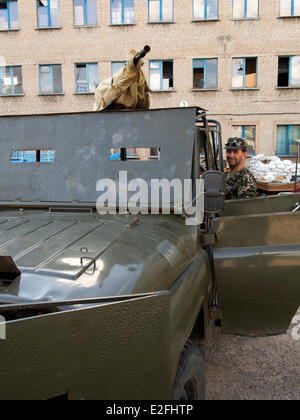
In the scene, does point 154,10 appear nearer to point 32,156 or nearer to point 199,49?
point 199,49

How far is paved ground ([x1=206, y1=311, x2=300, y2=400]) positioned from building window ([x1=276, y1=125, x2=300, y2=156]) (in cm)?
1707

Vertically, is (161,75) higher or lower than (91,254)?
higher

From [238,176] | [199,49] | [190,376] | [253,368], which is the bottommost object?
[253,368]

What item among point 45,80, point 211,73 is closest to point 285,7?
point 211,73

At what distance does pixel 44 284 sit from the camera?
4.84 ft

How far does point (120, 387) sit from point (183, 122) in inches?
75.1

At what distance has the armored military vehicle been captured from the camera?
1313 mm

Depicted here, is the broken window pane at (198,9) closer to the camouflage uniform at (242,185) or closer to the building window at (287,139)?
the building window at (287,139)

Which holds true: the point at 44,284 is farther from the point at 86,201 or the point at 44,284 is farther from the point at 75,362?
the point at 86,201

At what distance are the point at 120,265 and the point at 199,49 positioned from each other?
19464 mm

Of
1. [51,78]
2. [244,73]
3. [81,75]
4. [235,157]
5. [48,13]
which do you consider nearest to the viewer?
[235,157]

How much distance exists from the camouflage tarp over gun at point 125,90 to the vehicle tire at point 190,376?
2.42 m

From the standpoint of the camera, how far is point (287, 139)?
63.8ft
